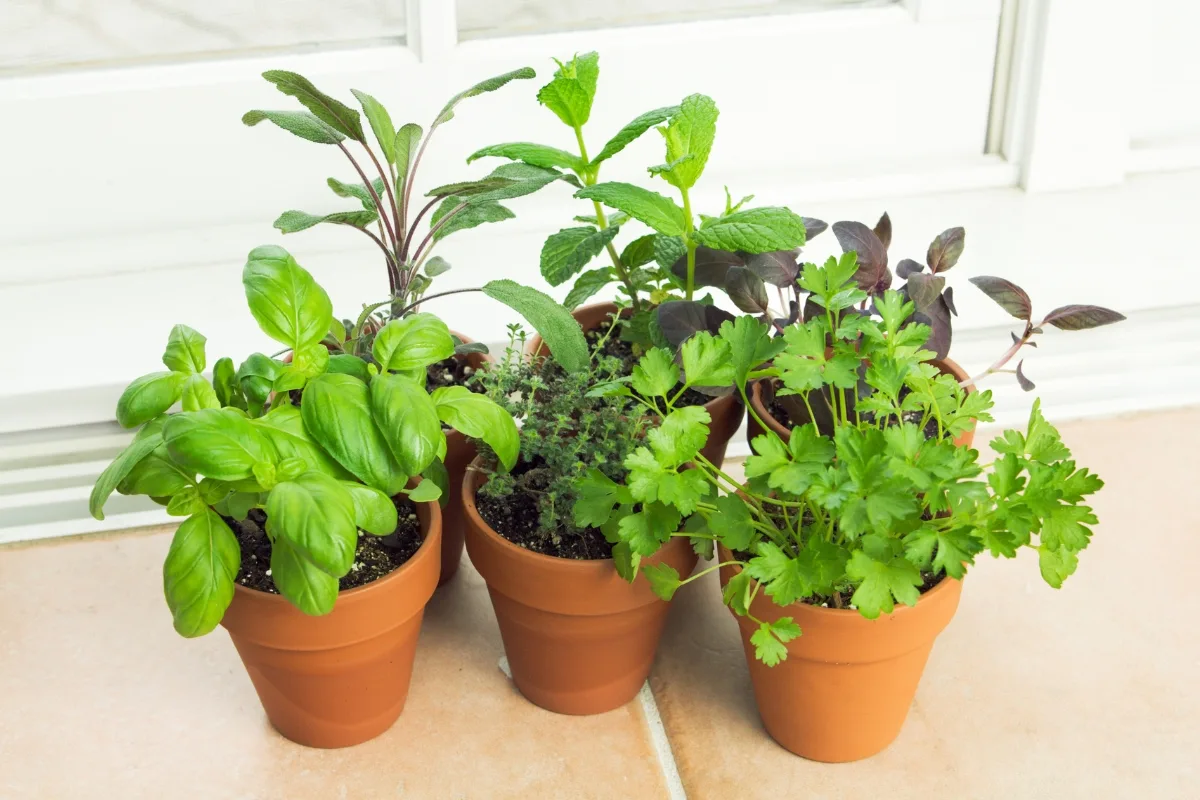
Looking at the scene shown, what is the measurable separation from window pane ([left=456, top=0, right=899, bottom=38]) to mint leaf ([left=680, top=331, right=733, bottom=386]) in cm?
69

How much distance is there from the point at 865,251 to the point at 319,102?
525mm

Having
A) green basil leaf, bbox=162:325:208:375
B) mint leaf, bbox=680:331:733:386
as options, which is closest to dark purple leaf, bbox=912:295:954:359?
mint leaf, bbox=680:331:733:386

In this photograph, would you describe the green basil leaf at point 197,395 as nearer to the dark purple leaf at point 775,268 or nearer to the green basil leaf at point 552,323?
the green basil leaf at point 552,323

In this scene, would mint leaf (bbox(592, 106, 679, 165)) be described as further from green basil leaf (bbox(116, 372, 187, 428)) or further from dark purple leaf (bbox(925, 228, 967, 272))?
green basil leaf (bbox(116, 372, 187, 428))

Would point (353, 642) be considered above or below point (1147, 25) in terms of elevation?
below

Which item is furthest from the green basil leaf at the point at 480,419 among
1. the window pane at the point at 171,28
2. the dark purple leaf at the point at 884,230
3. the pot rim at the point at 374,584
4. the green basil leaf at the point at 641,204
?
the window pane at the point at 171,28

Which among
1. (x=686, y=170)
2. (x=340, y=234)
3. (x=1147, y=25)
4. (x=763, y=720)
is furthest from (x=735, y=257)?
(x=1147, y=25)

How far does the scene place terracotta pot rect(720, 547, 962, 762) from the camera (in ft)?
3.41

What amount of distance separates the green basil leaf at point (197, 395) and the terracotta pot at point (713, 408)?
1.20 feet

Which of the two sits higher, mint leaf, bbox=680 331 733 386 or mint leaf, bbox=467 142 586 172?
mint leaf, bbox=467 142 586 172

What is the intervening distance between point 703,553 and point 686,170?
0.35 meters

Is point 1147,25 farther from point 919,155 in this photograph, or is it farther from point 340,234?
point 340,234

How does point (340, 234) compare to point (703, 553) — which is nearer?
point (703, 553)

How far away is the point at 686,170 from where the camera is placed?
1131 millimetres
